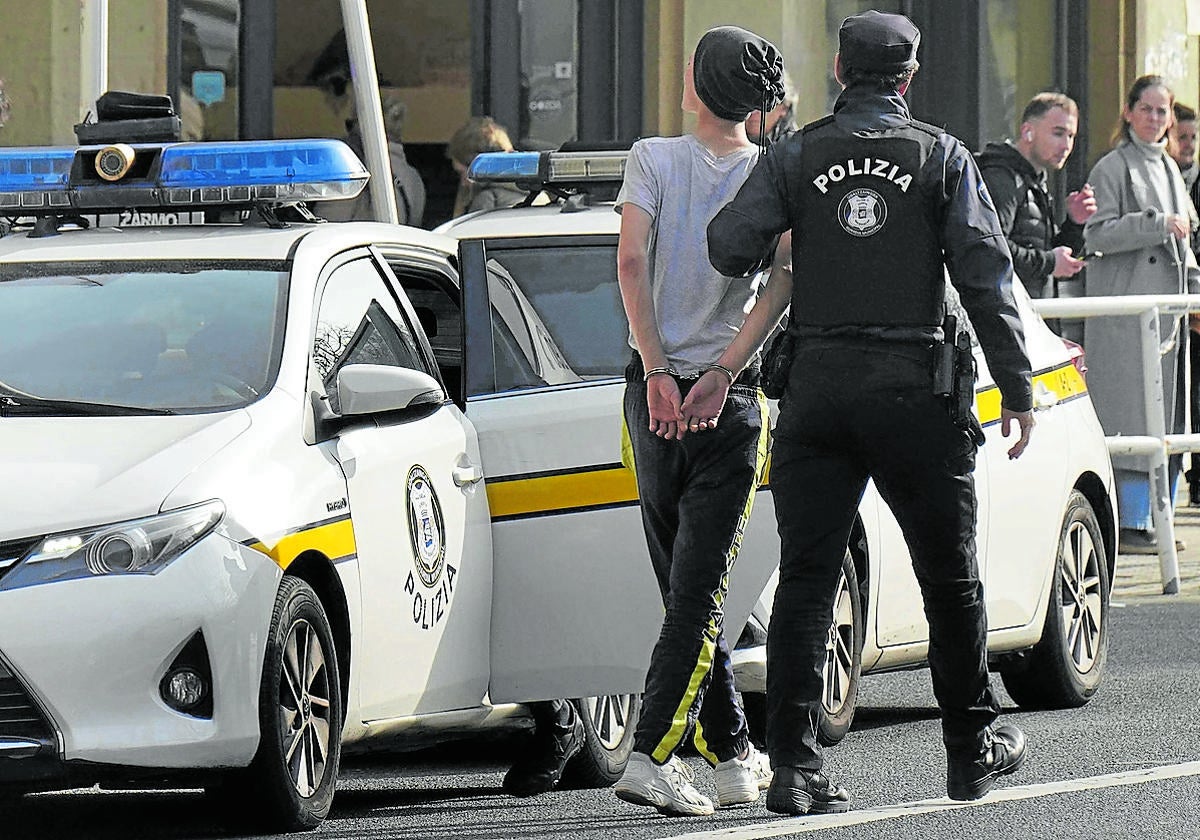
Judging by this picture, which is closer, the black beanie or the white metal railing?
the black beanie

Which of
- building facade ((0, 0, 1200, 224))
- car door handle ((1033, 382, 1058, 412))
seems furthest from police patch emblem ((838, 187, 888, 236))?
building facade ((0, 0, 1200, 224))

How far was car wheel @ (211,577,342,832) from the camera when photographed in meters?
5.84

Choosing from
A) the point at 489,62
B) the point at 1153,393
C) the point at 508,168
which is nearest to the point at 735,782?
the point at 508,168

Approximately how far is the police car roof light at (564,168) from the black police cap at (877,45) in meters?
1.85

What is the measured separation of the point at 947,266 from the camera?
595cm

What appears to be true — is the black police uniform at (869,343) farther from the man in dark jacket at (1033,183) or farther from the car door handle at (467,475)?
the man in dark jacket at (1033,183)

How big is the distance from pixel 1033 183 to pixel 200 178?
19.7ft

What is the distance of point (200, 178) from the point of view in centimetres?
702

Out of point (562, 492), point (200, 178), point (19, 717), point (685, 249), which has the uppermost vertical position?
point (200, 178)

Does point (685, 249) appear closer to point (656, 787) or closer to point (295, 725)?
point (656, 787)

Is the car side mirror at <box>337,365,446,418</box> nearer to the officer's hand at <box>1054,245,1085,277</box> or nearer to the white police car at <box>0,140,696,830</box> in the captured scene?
the white police car at <box>0,140,696,830</box>

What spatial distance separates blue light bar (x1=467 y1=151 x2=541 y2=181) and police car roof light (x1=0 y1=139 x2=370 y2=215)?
1038 mm

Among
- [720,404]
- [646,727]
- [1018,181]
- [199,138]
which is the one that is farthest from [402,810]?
[199,138]

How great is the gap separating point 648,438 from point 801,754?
81 centimetres
